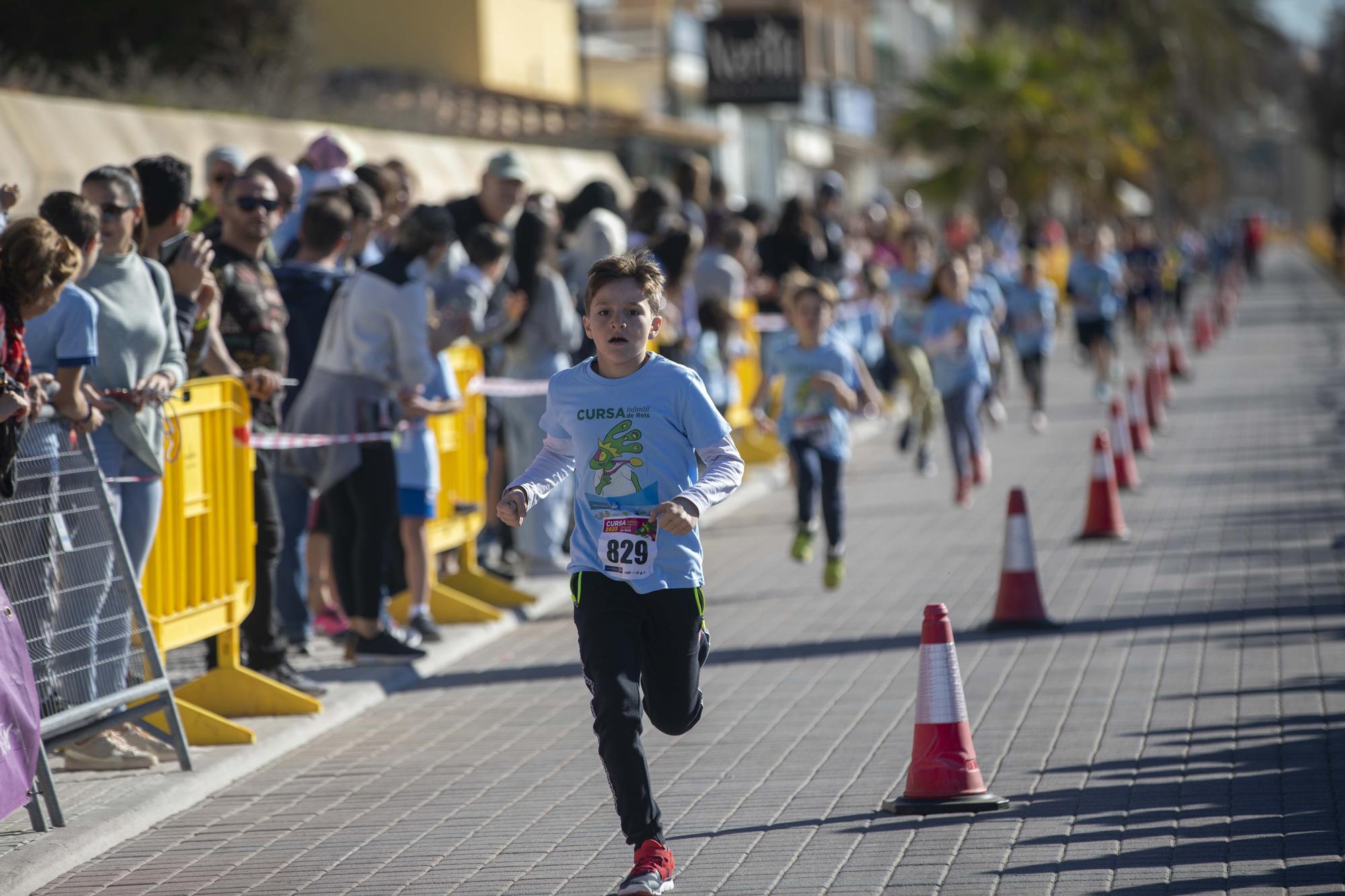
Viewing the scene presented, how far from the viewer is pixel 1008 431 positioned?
853 inches

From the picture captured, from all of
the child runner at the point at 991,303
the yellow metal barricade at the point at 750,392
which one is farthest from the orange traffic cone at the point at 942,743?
the yellow metal barricade at the point at 750,392

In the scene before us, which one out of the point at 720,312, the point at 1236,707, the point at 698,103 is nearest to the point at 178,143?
the point at 720,312

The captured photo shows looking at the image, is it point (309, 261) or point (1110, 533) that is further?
point (1110, 533)

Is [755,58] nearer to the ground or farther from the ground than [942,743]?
farther from the ground

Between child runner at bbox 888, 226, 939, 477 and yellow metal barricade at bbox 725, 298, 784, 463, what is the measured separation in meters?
1.23

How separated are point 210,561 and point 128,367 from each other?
0.99 m

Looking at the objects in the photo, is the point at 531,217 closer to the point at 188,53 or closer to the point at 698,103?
the point at 188,53

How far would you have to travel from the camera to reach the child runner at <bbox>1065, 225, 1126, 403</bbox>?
24.1 metres

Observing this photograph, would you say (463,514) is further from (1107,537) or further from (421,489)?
(1107,537)

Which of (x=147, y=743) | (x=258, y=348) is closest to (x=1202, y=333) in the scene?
(x=258, y=348)

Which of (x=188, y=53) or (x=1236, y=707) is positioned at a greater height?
(x=188, y=53)

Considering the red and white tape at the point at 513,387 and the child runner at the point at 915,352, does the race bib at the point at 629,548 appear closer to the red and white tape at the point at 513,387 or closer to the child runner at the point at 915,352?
the red and white tape at the point at 513,387

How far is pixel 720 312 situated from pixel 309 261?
629cm

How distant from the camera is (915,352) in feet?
60.7
